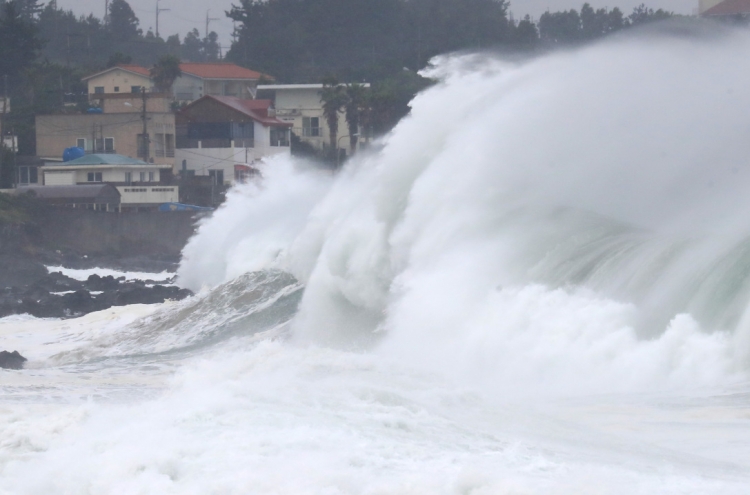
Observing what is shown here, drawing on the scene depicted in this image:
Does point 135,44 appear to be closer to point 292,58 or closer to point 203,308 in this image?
point 292,58

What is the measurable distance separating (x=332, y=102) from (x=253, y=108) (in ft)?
19.0

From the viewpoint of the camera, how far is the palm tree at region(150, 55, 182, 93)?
69.9 m

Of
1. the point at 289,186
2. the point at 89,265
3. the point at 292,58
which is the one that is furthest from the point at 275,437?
the point at 292,58

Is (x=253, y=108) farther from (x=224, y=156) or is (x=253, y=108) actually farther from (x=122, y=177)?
(x=122, y=177)

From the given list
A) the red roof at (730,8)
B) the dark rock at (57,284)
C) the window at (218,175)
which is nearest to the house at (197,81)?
the window at (218,175)

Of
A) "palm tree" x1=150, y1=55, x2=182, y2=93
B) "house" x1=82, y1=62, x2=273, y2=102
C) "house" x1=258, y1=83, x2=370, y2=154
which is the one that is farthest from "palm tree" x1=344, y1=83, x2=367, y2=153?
"house" x1=82, y1=62, x2=273, y2=102

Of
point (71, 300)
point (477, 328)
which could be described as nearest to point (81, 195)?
point (71, 300)

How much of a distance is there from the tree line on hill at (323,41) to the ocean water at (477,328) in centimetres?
3135

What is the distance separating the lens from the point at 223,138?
6059 cm

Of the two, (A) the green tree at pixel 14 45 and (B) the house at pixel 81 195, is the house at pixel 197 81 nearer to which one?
(A) the green tree at pixel 14 45

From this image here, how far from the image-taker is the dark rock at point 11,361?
1752 centimetres

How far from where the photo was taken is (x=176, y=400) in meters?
10.2

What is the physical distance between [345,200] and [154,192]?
33764 mm

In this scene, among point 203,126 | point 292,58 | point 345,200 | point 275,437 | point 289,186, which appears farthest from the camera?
point 292,58
